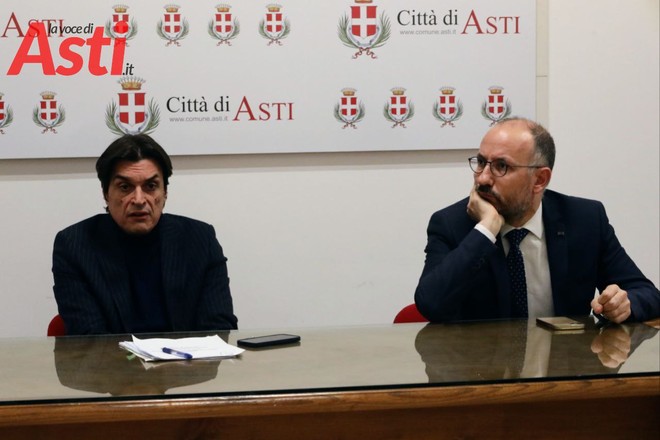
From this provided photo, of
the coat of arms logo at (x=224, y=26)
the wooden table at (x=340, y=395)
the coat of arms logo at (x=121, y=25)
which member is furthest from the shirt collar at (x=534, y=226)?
the coat of arms logo at (x=121, y=25)

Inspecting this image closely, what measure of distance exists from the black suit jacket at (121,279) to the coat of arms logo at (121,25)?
0.97 metres

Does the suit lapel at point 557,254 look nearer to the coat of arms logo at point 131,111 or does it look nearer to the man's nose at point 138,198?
A: the man's nose at point 138,198

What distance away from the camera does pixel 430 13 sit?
13.2 ft

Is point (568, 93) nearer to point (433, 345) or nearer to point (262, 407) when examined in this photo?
point (433, 345)

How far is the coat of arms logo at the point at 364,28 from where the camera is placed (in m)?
3.97

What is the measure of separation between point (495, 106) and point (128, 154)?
1754mm

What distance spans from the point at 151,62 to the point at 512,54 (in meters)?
1.63

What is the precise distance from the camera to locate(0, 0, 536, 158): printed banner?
385 centimetres

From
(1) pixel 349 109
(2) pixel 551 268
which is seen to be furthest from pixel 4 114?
(2) pixel 551 268

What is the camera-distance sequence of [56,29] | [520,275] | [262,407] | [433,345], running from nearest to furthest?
[262,407], [433,345], [520,275], [56,29]

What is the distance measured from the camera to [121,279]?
3092 mm

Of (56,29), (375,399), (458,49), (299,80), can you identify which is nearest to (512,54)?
(458,49)

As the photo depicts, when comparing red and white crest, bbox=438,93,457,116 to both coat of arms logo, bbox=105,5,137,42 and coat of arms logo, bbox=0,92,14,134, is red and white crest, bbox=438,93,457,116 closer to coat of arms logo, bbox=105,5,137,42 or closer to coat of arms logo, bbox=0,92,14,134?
coat of arms logo, bbox=105,5,137,42

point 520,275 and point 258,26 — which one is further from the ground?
point 258,26
